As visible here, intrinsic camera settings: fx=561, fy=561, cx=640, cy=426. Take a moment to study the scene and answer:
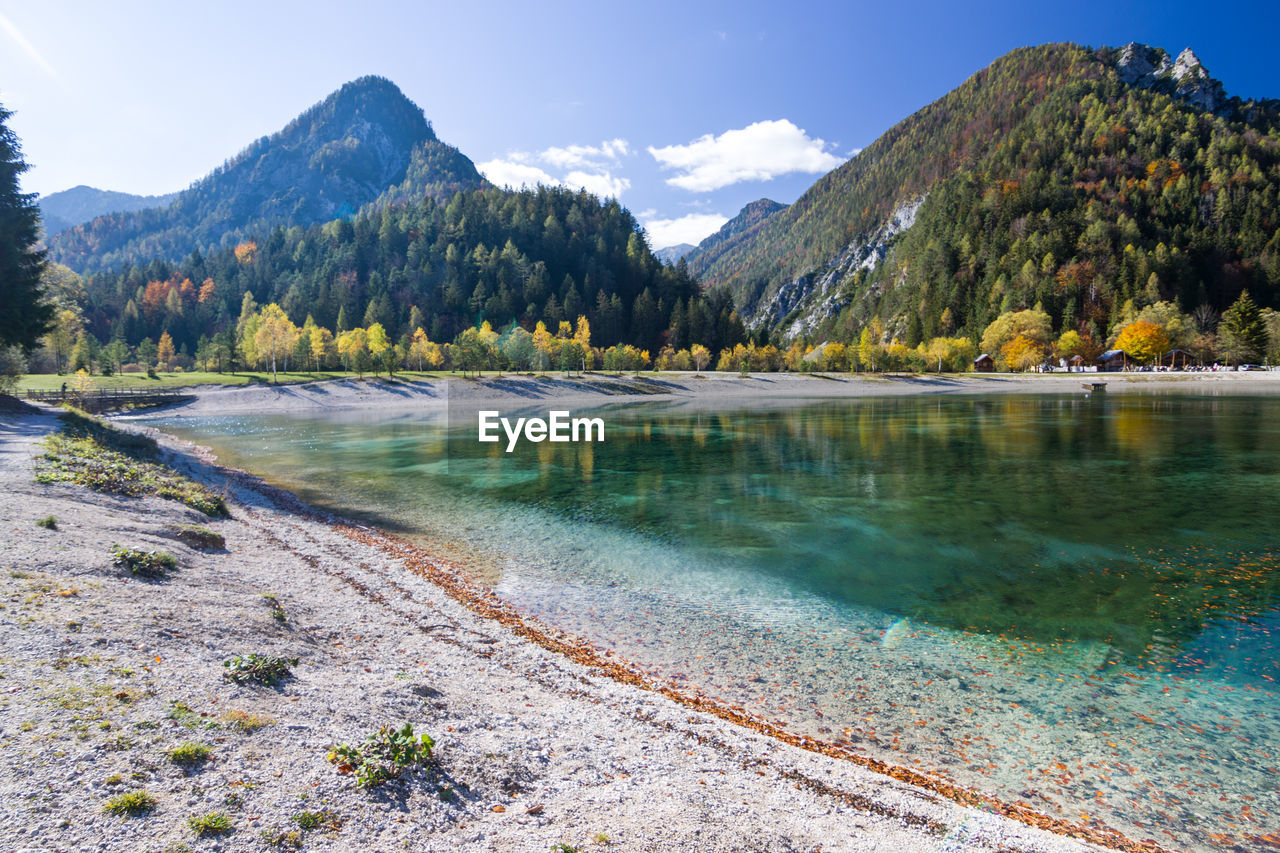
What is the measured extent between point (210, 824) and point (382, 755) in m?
1.68

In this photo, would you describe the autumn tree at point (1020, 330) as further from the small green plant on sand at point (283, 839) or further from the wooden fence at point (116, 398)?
the wooden fence at point (116, 398)

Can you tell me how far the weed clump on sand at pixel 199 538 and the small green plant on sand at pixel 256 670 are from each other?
887 cm

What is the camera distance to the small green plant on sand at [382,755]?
588 centimetres

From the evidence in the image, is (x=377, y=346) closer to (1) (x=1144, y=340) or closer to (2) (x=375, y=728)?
(2) (x=375, y=728)

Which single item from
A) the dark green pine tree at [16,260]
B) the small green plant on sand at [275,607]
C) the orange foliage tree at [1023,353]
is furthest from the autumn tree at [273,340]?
the orange foliage tree at [1023,353]

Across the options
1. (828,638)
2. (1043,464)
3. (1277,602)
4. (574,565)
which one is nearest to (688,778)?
(828,638)

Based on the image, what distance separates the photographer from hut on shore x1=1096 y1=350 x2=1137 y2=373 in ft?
453

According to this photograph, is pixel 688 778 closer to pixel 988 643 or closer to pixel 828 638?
pixel 828 638

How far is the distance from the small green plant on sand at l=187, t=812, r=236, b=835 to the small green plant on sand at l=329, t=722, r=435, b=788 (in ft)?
3.84

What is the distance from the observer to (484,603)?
13.8 m

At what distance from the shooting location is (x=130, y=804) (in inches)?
188

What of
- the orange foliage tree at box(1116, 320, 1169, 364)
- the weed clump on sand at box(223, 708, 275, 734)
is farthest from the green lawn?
the orange foliage tree at box(1116, 320, 1169, 364)

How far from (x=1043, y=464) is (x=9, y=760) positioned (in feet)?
133

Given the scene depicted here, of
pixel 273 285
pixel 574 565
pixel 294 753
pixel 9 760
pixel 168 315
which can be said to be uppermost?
pixel 273 285
